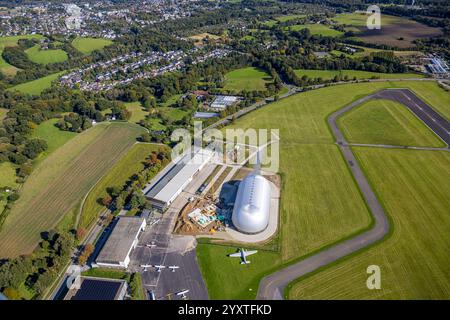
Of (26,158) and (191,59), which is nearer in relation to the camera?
(26,158)

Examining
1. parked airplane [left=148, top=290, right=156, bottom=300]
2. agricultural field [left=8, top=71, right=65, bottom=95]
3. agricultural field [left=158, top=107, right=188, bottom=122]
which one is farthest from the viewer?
agricultural field [left=8, top=71, right=65, bottom=95]

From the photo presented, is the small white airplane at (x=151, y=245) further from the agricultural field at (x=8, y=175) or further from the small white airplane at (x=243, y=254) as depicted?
the agricultural field at (x=8, y=175)

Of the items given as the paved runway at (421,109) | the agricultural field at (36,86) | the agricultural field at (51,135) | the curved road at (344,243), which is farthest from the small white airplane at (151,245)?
the agricultural field at (36,86)

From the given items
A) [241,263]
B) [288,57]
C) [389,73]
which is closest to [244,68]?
[288,57]

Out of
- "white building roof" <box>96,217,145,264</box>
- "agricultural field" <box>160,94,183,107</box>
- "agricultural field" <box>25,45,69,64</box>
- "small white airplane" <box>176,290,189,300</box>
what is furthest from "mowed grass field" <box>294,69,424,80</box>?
"agricultural field" <box>25,45,69,64</box>

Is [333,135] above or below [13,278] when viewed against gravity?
above

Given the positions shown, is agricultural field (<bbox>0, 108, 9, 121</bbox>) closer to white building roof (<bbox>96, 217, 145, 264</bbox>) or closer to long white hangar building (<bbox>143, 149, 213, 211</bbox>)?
long white hangar building (<bbox>143, 149, 213, 211</bbox>)

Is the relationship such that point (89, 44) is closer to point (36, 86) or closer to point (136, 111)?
point (36, 86)

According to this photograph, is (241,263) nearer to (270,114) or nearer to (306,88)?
(270,114)
